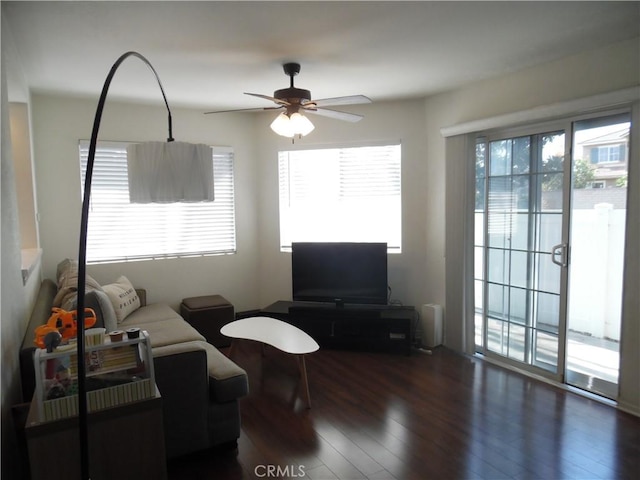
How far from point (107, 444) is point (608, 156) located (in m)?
3.53

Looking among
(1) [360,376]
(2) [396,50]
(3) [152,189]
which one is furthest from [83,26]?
(1) [360,376]

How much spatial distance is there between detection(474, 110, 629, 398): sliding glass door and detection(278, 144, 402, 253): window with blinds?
96 cm

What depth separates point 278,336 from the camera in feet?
11.4

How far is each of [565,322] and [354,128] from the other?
274 cm

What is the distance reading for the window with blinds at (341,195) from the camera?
4.65 meters

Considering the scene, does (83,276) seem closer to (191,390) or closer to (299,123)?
(191,390)

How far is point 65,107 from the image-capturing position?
4.22 meters

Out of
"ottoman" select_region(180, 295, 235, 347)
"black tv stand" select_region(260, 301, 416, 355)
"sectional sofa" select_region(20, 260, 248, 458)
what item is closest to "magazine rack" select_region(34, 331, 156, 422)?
"sectional sofa" select_region(20, 260, 248, 458)

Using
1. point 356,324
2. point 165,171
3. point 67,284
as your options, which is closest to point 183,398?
point 165,171

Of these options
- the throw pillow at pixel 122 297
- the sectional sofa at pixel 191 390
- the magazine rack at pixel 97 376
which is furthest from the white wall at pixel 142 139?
the magazine rack at pixel 97 376

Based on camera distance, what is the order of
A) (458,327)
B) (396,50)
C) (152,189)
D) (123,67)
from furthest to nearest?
1. (458,327)
2. (123,67)
3. (396,50)
4. (152,189)

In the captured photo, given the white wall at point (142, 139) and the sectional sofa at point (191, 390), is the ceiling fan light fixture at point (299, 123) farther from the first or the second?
the white wall at point (142, 139)

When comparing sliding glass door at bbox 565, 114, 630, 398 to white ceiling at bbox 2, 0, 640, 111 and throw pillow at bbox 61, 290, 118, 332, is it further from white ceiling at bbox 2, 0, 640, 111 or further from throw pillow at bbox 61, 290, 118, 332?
throw pillow at bbox 61, 290, 118, 332

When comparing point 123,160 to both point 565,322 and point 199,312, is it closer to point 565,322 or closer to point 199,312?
point 199,312
